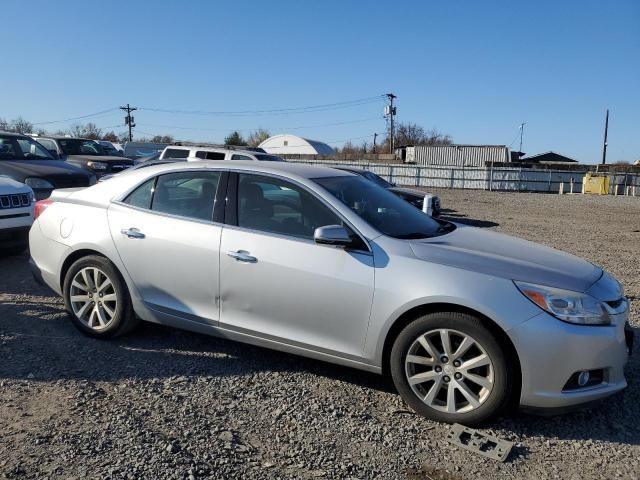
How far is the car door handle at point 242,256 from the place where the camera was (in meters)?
4.02

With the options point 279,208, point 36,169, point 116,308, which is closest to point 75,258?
point 116,308

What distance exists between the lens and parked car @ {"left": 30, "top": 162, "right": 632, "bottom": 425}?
3385mm

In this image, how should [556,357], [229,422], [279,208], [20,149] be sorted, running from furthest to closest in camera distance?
[20,149], [279,208], [229,422], [556,357]

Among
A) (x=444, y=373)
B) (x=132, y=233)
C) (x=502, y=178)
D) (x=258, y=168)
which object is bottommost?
(x=444, y=373)

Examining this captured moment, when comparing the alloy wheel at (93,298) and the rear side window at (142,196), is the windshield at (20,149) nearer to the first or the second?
the alloy wheel at (93,298)

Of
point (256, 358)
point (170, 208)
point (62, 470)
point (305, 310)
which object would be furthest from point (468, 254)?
point (62, 470)

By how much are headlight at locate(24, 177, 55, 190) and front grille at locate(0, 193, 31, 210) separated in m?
2.19

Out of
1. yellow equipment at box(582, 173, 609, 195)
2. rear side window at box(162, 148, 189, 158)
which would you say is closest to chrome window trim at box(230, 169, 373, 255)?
rear side window at box(162, 148, 189, 158)

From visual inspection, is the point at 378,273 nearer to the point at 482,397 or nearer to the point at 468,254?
the point at 468,254

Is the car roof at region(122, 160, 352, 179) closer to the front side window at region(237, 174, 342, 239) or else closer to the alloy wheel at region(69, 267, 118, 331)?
the front side window at region(237, 174, 342, 239)

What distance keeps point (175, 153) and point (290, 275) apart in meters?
11.7

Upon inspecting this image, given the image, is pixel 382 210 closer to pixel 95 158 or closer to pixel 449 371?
pixel 449 371

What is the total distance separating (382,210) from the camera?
171 inches

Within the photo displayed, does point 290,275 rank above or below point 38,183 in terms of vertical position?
below
